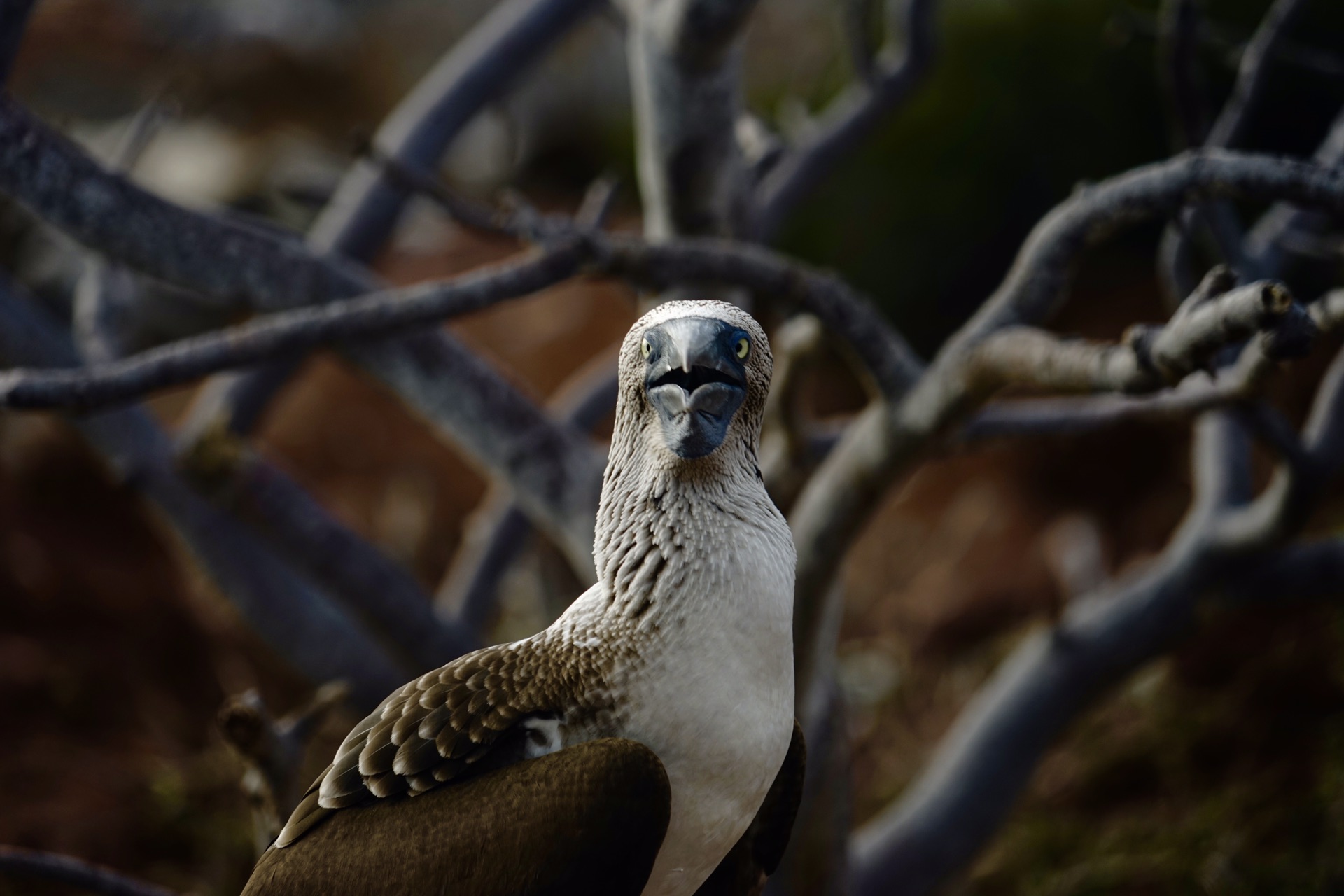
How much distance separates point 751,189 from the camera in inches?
149

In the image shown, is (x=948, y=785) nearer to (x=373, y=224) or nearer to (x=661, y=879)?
(x=661, y=879)

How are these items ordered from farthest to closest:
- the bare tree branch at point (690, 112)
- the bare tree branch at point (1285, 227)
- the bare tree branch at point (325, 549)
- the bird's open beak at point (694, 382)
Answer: the bare tree branch at point (325, 549)
the bare tree branch at point (1285, 227)
the bare tree branch at point (690, 112)
the bird's open beak at point (694, 382)

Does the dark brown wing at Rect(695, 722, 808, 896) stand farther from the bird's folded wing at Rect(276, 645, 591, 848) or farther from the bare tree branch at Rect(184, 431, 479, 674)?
the bare tree branch at Rect(184, 431, 479, 674)

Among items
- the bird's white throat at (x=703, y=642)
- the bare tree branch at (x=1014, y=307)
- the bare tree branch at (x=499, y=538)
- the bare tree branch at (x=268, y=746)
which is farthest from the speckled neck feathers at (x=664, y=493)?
the bare tree branch at (x=499, y=538)

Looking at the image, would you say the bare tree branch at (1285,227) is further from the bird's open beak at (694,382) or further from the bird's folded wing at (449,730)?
the bird's folded wing at (449,730)

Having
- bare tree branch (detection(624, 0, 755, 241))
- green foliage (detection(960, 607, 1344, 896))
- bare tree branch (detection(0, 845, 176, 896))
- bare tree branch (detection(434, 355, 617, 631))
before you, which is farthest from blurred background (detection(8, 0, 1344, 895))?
bare tree branch (detection(0, 845, 176, 896))

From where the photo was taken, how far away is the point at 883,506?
16.8 feet

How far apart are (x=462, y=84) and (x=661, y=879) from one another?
12.5 feet

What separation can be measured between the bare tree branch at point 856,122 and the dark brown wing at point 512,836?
3.20m

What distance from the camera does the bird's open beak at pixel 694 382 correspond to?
1.47 m

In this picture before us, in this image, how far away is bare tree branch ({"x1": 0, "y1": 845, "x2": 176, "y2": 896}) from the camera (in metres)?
2.10

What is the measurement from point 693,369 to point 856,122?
336 cm

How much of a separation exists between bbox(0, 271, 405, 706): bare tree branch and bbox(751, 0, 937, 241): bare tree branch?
7.42ft

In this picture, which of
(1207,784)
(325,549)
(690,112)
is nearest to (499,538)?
(325,549)
